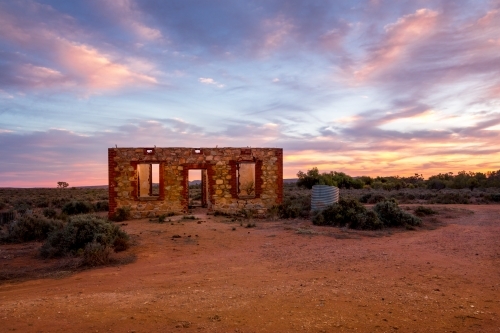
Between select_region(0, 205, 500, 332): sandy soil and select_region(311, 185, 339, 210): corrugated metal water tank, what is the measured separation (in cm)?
556

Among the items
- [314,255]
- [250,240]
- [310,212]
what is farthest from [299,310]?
[310,212]

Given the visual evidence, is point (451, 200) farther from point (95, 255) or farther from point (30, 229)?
point (30, 229)

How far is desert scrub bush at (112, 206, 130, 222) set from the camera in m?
17.8

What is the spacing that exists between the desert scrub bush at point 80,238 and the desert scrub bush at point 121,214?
7.32 metres

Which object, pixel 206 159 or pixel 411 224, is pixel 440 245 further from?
pixel 206 159

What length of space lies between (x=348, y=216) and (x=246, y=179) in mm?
7251

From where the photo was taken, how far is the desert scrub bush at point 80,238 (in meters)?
9.77

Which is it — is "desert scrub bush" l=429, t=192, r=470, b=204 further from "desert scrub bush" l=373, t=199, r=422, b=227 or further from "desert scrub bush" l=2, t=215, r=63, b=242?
"desert scrub bush" l=2, t=215, r=63, b=242

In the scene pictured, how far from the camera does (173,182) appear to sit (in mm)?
18781

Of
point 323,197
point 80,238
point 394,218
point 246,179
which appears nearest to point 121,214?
point 246,179

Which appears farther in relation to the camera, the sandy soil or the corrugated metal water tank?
the corrugated metal water tank

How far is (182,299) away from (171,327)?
45.0 inches

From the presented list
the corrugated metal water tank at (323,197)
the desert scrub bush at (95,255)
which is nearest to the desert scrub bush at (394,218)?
the corrugated metal water tank at (323,197)

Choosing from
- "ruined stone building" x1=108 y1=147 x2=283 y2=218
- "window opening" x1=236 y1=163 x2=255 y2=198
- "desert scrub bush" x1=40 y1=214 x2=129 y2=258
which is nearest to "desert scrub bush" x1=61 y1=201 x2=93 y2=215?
"ruined stone building" x1=108 y1=147 x2=283 y2=218
